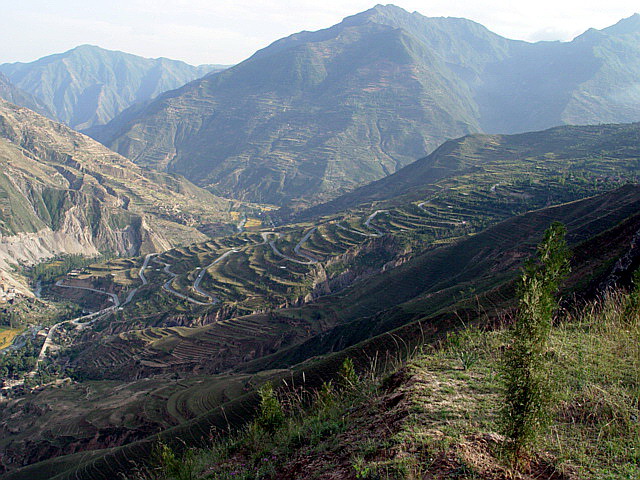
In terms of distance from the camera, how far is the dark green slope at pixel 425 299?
2506 centimetres

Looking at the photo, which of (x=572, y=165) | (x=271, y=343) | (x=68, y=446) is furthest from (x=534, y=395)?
(x=572, y=165)

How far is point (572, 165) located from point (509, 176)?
17295 millimetres

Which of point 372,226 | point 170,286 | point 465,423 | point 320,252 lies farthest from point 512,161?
point 465,423

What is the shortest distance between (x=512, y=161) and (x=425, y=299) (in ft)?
361

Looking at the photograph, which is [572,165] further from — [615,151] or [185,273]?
[185,273]

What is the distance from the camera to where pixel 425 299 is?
43969 millimetres

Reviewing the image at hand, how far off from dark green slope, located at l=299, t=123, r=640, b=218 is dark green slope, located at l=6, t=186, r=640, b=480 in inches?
1858

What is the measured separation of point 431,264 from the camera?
66.2m

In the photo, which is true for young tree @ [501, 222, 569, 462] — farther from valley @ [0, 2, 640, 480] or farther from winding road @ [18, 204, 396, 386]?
winding road @ [18, 204, 396, 386]

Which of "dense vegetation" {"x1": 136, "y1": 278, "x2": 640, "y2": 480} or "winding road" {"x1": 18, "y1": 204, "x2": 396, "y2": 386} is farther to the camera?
"winding road" {"x1": 18, "y1": 204, "x2": 396, "y2": 386}

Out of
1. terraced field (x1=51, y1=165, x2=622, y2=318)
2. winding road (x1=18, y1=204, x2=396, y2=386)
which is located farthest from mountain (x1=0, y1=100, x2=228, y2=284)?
terraced field (x1=51, y1=165, x2=622, y2=318)

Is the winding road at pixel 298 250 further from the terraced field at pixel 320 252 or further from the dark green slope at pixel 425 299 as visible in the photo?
the dark green slope at pixel 425 299

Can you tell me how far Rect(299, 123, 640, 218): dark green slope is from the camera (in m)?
113

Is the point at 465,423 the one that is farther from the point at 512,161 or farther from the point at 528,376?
the point at 512,161
